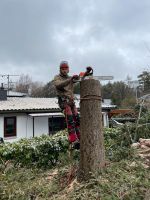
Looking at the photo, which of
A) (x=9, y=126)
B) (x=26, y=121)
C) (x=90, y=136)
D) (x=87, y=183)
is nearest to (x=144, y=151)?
(x=90, y=136)

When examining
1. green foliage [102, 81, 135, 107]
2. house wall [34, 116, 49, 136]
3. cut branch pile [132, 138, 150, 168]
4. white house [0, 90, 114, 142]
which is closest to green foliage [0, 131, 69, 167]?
cut branch pile [132, 138, 150, 168]

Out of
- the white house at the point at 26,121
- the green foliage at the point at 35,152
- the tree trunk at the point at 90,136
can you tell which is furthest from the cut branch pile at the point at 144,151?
the white house at the point at 26,121

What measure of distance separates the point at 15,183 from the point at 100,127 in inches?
69.0

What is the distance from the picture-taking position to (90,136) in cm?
469

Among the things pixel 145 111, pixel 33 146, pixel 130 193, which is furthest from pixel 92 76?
pixel 145 111

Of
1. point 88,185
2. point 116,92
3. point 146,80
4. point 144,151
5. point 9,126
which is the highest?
point 116,92

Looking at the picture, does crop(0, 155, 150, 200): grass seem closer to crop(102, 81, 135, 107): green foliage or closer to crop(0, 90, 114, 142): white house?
crop(0, 90, 114, 142): white house

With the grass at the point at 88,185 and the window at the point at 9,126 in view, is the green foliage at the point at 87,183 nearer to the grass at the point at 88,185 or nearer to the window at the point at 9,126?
the grass at the point at 88,185

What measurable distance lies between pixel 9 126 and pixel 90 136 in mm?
19679

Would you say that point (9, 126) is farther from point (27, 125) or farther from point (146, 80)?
point (146, 80)

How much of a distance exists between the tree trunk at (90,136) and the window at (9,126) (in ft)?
62.9

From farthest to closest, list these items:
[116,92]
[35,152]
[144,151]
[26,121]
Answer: [116,92] < [26,121] < [35,152] < [144,151]

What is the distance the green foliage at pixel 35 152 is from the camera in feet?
27.6

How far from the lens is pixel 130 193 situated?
4043 mm
